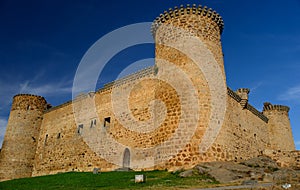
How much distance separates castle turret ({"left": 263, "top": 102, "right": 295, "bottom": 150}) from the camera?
28.8 m

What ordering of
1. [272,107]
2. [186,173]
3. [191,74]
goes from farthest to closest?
[272,107] → [191,74] → [186,173]

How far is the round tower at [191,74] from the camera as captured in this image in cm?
1366

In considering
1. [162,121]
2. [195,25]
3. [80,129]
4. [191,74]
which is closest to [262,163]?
[162,121]

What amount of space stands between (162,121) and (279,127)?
19859 millimetres

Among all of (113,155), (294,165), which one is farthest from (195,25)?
(113,155)

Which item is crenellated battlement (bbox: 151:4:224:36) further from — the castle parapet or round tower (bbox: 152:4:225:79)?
the castle parapet

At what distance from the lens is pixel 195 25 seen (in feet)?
51.6

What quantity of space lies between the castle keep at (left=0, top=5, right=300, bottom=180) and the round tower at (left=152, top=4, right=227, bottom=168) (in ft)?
0.17

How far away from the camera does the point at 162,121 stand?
14.9 m

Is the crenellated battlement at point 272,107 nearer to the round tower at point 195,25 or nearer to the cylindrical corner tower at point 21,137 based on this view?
the round tower at point 195,25

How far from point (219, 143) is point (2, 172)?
901 inches

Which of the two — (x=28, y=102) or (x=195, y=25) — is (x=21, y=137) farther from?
(x=195, y=25)

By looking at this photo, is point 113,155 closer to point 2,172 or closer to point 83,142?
point 83,142

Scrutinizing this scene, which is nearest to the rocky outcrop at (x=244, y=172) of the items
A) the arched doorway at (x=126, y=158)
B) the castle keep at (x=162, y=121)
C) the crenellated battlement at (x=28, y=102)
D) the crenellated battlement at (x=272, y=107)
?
the castle keep at (x=162, y=121)
